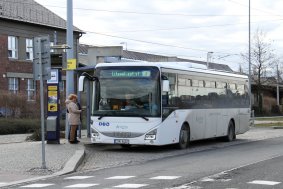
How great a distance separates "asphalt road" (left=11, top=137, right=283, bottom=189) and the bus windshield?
1.92m

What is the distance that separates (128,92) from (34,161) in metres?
4.29

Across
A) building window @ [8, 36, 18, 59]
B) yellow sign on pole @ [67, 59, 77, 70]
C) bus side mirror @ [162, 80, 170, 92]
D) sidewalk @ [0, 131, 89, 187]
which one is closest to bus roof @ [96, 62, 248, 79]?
bus side mirror @ [162, 80, 170, 92]

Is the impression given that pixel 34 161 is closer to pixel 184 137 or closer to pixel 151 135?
pixel 151 135

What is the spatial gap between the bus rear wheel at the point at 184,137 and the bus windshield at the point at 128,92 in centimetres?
201

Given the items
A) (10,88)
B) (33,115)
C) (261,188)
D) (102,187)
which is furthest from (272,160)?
(10,88)

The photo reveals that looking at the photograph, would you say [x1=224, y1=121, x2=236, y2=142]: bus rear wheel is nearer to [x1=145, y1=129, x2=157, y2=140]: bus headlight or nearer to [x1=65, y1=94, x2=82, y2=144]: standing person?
[x1=145, y1=129, x2=157, y2=140]: bus headlight

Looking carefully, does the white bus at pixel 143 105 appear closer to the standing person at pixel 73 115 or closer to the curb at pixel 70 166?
the standing person at pixel 73 115

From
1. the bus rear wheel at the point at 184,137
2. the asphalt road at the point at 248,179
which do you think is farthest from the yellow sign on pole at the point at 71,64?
the asphalt road at the point at 248,179

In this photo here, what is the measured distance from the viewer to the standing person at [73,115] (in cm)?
1888

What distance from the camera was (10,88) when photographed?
140 feet

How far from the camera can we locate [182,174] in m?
12.1

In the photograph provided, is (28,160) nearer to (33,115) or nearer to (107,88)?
(107,88)

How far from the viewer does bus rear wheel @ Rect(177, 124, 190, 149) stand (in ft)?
60.9

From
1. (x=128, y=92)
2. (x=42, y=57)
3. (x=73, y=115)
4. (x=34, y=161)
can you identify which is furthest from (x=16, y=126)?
(x=42, y=57)
